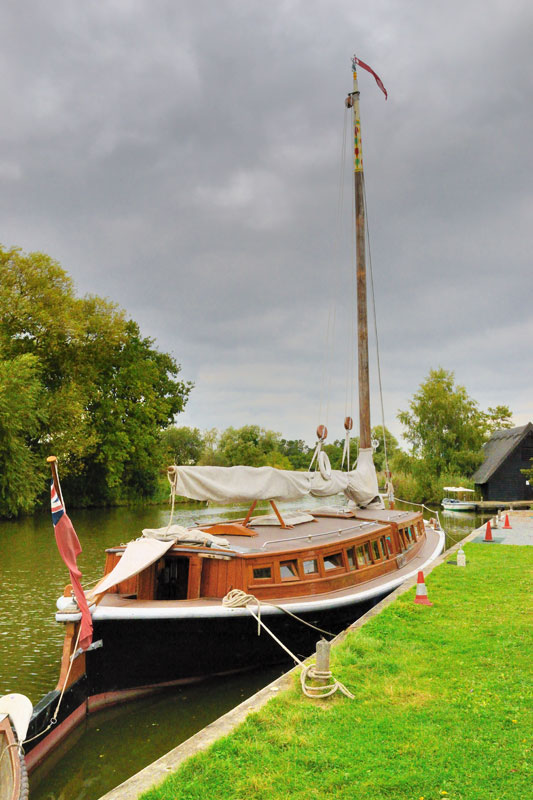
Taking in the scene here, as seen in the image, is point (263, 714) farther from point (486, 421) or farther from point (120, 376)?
point (486, 421)

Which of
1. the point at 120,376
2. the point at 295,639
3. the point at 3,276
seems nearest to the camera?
the point at 295,639

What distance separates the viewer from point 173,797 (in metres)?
4.72

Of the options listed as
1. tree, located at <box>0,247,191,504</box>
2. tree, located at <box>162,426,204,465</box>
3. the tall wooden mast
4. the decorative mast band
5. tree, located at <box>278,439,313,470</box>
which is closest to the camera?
the tall wooden mast

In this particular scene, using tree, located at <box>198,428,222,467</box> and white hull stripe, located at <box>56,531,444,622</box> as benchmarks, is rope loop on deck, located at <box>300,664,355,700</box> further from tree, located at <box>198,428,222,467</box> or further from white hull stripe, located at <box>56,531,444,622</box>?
tree, located at <box>198,428,222,467</box>

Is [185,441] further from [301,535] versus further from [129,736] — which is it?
[129,736]

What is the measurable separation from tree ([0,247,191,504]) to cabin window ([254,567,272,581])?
25067 millimetres

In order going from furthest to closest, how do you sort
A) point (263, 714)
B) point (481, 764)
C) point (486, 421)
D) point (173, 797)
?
point (486, 421) → point (263, 714) → point (481, 764) → point (173, 797)

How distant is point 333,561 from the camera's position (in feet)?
36.6

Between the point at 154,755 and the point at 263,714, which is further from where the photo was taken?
the point at 154,755

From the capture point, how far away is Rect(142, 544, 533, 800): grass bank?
4.79 m

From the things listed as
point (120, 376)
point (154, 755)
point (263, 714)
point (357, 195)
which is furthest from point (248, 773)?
point (120, 376)

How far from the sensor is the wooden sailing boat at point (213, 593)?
8.29 metres

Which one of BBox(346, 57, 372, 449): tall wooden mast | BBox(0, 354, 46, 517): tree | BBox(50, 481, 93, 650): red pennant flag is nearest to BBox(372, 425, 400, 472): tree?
BBox(0, 354, 46, 517): tree

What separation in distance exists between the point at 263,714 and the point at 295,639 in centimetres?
384
